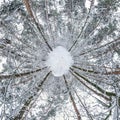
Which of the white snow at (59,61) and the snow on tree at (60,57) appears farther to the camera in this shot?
the white snow at (59,61)

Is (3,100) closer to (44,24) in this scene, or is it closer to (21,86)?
(21,86)

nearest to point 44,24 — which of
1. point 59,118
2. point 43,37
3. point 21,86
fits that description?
point 43,37

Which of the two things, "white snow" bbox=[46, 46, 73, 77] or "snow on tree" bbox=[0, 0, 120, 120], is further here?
"white snow" bbox=[46, 46, 73, 77]

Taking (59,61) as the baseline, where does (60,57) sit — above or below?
above

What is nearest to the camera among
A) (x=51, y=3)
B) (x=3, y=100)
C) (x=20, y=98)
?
(x=3, y=100)
